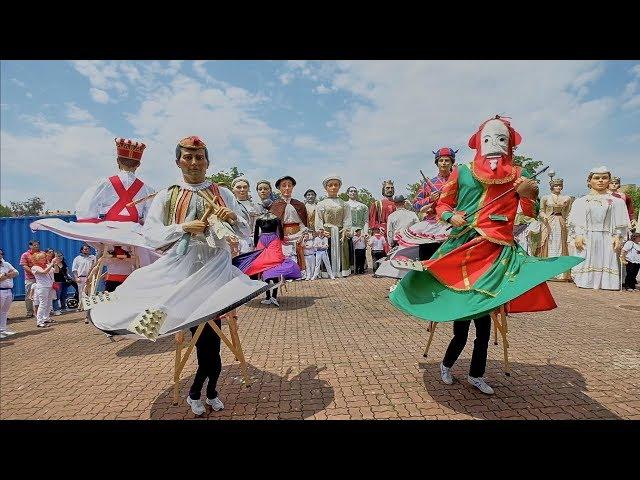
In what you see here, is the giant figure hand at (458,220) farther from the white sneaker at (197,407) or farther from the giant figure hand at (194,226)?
the white sneaker at (197,407)

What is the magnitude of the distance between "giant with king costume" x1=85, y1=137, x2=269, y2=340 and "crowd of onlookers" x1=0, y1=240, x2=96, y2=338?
359 cm

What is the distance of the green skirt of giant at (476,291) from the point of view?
3182 millimetres

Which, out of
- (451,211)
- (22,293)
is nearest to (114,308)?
(451,211)

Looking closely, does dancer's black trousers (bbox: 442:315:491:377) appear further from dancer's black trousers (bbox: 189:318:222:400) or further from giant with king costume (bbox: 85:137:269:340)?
dancer's black trousers (bbox: 189:318:222:400)

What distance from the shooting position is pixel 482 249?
366cm

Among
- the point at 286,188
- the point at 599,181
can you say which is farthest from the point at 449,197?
the point at 599,181

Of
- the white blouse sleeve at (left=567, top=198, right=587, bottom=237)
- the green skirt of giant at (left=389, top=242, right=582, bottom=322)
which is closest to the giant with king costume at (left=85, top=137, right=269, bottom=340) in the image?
the green skirt of giant at (left=389, top=242, right=582, bottom=322)

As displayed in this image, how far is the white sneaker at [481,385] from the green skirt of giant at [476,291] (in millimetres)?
1086

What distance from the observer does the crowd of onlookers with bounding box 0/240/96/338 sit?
309 inches

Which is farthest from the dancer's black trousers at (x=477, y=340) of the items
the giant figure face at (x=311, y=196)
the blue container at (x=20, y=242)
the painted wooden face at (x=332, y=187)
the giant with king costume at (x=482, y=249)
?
the blue container at (x=20, y=242)

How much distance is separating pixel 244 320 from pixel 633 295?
942 centimetres

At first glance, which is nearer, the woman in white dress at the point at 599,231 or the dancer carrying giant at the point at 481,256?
the dancer carrying giant at the point at 481,256

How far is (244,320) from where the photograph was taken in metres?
7.43

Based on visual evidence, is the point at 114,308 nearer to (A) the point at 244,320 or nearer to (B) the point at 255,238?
(A) the point at 244,320
